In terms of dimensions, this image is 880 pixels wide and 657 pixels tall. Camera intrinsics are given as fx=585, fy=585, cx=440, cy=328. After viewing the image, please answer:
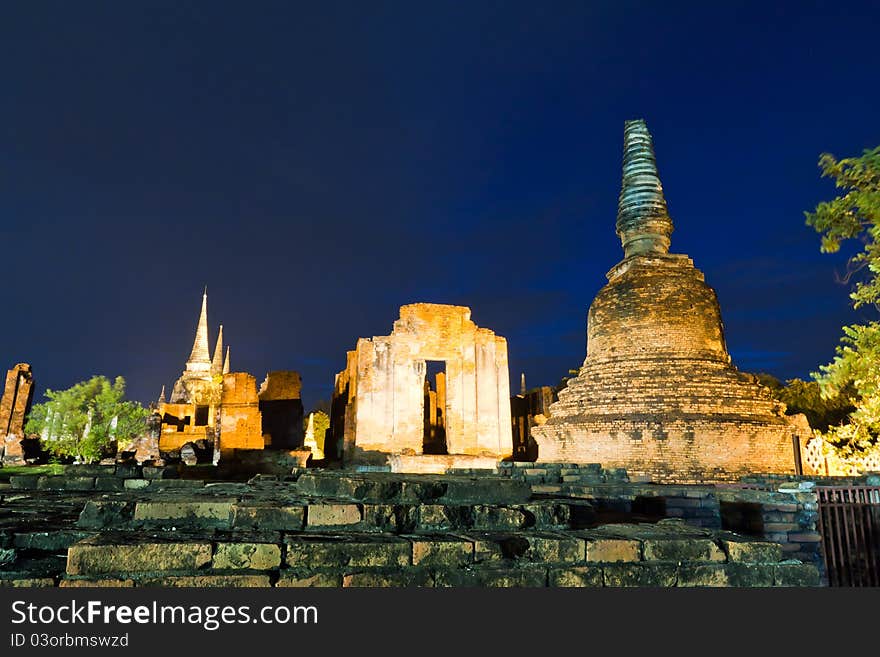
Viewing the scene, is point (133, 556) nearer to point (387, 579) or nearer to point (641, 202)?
point (387, 579)

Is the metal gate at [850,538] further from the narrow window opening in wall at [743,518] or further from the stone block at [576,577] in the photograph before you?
the stone block at [576,577]

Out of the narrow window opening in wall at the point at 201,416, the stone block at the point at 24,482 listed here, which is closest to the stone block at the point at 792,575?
the stone block at the point at 24,482

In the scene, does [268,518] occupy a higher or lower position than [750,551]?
higher

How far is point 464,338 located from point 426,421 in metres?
8.08

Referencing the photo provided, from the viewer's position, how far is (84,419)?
1719 cm

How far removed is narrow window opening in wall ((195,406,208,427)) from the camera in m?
25.2

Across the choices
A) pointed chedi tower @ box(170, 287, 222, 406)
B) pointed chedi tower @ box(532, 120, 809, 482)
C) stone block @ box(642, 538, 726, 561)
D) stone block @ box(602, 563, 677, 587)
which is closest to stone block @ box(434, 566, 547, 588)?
stone block @ box(602, 563, 677, 587)

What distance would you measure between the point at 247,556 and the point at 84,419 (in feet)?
55.5

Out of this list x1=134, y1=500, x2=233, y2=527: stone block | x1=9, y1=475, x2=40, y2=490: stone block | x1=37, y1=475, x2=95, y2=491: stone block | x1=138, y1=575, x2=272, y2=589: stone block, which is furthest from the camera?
x1=37, y1=475, x2=95, y2=491: stone block

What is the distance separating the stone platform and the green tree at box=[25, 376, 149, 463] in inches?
557

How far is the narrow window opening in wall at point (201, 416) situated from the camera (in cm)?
2525

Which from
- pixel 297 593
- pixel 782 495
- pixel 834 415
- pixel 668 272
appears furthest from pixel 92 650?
pixel 834 415

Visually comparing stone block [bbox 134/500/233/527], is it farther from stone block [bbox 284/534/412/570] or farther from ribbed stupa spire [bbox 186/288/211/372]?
ribbed stupa spire [bbox 186/288/211/372]

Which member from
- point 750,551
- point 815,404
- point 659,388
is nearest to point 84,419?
point 659,388
